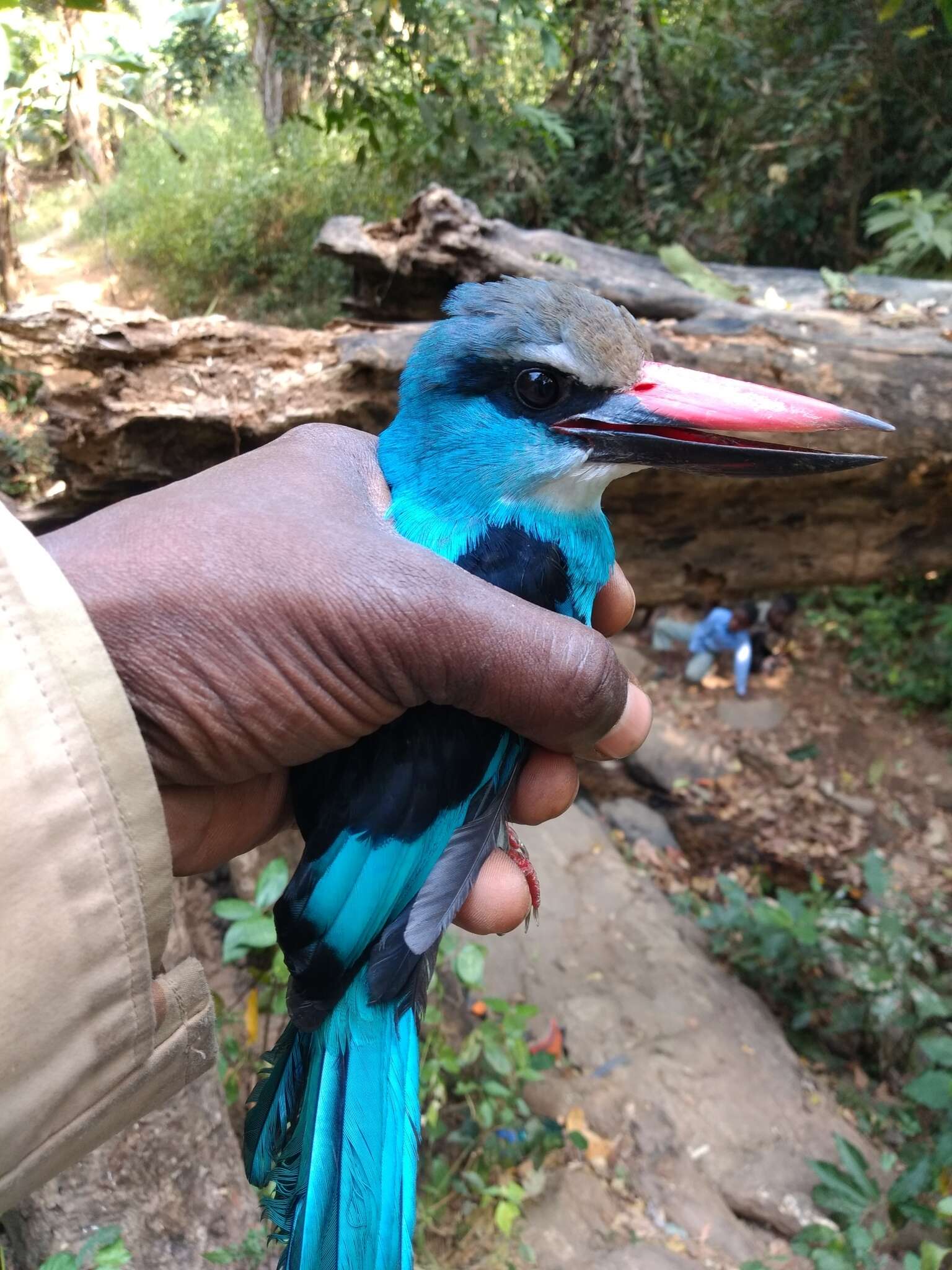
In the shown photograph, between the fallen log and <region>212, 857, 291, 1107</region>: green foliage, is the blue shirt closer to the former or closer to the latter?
the fallen log

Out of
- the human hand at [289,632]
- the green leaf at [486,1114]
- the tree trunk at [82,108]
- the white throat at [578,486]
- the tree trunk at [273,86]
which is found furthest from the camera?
the tree trunk at [273,86]

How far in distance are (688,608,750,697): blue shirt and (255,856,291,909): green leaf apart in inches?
155

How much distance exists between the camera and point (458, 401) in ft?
4.48

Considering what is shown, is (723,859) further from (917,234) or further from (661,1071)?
(917,234)

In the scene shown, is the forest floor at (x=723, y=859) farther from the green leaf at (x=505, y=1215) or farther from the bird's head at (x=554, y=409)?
the bird's head at (x=554, y=409)

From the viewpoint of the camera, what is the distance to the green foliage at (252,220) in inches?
286

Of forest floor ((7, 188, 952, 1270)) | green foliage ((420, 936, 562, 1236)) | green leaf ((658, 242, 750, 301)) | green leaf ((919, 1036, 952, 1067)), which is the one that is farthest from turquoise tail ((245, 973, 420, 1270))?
green leaf ((658, 242, 750, 301))

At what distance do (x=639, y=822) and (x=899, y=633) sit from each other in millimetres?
2137

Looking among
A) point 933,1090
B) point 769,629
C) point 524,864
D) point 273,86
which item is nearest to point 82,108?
point 273,86

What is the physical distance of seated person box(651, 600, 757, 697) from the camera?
530 cm

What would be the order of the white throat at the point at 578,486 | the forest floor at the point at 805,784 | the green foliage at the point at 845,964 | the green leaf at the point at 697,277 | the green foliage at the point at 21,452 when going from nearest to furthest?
the white throat at the point at 578,486 < the green foliage at the point at 845,964 < the green leaf at the point at 697,277 < the green foliage at the point at 21,452 < the forest floor at the point at 805,784

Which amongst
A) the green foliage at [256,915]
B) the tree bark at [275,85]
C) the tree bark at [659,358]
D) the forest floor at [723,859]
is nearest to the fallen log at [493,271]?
the tree bark at [659,358]

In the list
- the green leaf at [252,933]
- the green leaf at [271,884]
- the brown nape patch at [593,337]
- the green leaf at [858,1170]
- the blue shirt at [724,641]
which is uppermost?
the brown nape patch at [593,337]

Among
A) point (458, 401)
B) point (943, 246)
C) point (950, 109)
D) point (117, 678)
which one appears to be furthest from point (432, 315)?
point (950, 109)
